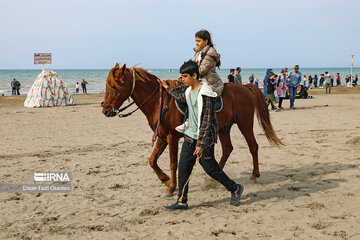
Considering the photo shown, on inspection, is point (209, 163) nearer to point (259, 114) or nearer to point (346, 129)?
point (259, 114)

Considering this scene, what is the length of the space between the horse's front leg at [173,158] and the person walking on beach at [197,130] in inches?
22.8

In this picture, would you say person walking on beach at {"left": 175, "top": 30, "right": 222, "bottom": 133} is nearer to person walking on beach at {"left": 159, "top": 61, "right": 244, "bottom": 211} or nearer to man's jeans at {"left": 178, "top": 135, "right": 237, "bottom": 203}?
person walking on beach at {"left": 159, "top": 61, "right": 244, "bottom": 211}

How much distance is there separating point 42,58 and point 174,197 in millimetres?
18626

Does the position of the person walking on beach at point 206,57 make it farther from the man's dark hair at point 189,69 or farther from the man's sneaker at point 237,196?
the man's sneaker at point 237,196

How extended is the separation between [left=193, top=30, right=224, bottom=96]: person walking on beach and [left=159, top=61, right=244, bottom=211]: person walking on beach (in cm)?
79

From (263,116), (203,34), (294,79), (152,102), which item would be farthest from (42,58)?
(203,34)

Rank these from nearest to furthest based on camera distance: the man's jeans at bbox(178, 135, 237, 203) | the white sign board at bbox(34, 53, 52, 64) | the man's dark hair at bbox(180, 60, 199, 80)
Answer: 1. the man's dark hair at bbox(180, 60, 199, 80)
2. the man's jeans at bbox(178, 135, 237, 203)
3. the white sign board at bbox(34, 53, 52, 64)

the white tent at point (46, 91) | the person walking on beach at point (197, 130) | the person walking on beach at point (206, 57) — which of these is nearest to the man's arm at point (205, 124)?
the person walking on beach at point (197, 130)

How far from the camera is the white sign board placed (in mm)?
20906

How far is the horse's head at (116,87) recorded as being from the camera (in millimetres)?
4934

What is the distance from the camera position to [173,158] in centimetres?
521

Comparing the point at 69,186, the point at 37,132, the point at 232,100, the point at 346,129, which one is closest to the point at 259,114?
the point at 232,100

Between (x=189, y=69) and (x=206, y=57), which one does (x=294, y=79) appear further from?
(x=189, y=69)

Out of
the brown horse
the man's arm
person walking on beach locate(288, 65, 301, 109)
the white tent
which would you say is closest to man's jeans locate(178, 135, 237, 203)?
the man's arm
